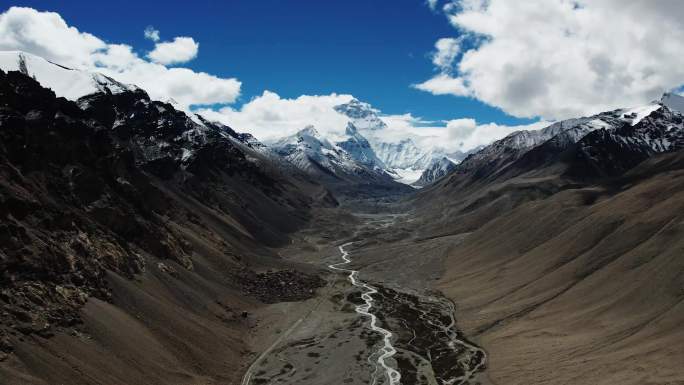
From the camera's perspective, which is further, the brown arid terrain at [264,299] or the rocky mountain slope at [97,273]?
the brown arid terrain at [264,299]

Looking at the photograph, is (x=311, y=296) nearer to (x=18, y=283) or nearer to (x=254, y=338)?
(x=254, y=338)

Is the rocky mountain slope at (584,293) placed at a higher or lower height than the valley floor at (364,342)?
higher

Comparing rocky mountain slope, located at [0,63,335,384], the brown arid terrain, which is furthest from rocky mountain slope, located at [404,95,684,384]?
rocky mountain slope, located at [0,63,335,384]

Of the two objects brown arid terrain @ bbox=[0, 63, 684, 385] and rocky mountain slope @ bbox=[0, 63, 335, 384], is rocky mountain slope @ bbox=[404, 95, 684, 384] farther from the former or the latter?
rocky mountain slope @ bbox=[0, 63, 335, 384]

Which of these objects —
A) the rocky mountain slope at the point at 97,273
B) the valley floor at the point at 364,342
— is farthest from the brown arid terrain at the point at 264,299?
the valley floor at the point at 364,342

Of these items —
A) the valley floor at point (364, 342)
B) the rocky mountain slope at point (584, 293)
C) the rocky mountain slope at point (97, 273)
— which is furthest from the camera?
the valley floor at point (364, 342)

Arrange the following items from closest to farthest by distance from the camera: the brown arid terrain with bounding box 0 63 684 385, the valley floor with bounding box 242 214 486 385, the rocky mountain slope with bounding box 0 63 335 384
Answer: the rocky mountain slope with bounding box 0 63 335 384 → the brown arid terrain with bounding box 0 63 684 385 → the valley floor with bounding box 242 214 486 385

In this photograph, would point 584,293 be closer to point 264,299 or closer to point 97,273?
point 264,299

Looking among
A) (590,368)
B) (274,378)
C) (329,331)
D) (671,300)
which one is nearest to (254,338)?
(329,331)

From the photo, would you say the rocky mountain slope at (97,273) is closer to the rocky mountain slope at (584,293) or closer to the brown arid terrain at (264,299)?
the brown arid terrain at (264,299)

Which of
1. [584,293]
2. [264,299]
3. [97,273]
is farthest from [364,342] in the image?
[97,273]

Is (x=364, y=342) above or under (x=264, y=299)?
under
